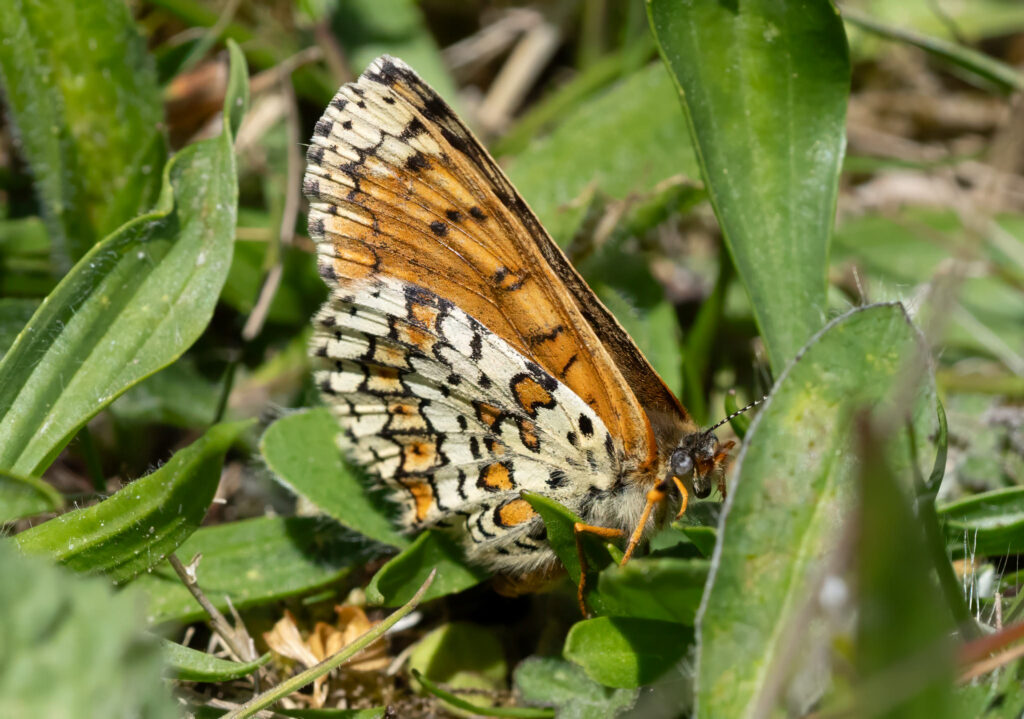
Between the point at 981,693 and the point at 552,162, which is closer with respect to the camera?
the point at 981,693

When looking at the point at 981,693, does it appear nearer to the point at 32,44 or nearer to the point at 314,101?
the point at 32,44

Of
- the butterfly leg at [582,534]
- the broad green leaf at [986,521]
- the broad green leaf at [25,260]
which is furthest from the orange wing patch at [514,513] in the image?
the broad green leaf at [25,260]

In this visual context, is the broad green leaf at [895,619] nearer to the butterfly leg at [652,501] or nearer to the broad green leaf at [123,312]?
the butterfly leg at [652,501]

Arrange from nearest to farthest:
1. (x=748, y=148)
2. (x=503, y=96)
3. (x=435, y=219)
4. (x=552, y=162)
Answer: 1. (x=435, y=219)
2. (x=748, y=148)
3. (x=552, y=162)
4. (x=503, y=96)

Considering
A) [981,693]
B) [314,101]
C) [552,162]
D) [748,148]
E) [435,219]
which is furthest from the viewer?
[314,101]

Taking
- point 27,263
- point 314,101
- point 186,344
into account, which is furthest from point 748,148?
point 27,263

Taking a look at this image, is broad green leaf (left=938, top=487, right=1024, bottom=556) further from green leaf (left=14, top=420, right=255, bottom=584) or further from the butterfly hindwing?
green leaf (left=14, top=420, right=255, bottom=584)

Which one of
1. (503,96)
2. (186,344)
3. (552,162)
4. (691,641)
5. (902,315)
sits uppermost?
(503,96)

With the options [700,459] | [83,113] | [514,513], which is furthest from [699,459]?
[83,113]
